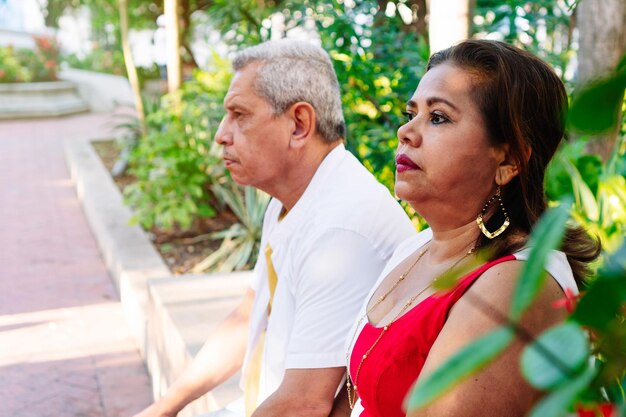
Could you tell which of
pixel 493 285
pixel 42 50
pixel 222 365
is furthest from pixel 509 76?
pixel 42 50

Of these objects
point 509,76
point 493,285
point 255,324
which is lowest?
point 255,324

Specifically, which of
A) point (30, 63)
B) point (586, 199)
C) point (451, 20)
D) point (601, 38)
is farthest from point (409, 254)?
point (30, 63)

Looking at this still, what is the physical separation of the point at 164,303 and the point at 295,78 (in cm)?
209

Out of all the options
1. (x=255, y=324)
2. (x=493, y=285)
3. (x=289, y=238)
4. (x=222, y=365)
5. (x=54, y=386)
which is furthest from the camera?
(x=54, y=386)

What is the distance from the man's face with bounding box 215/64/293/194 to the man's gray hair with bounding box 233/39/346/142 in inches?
1.2

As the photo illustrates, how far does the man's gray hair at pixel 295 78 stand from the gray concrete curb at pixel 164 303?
44.7 inches

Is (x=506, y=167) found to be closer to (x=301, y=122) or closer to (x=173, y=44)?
(x=301, y=122)

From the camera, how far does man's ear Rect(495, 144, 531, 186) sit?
1.75 metres

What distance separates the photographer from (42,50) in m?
21.7

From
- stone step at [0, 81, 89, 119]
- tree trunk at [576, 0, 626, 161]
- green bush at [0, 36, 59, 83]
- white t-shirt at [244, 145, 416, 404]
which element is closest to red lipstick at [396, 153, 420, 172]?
white t-shirt at [244, 145, 416, 404]

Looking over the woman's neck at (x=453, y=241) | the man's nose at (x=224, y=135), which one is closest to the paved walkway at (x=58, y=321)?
the man's nose at (x=224, y=135)

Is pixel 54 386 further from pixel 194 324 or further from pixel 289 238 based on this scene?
pixel 289 238

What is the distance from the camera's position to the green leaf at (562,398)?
405 mm

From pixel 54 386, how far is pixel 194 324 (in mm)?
1054
